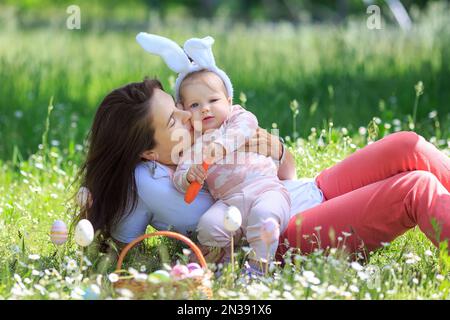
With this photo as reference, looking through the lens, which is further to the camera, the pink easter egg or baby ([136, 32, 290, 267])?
baby ([136, 32, 290, 267])

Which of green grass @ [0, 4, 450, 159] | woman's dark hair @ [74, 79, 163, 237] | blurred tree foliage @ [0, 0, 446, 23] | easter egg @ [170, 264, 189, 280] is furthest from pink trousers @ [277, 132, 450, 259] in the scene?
blurred tree foliage @ [0, 0, 446, 23]

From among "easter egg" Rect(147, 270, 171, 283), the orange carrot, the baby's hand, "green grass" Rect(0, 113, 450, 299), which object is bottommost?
"green grass" Rect(0, 113, 450, 299)

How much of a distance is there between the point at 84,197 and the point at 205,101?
22.5 inches

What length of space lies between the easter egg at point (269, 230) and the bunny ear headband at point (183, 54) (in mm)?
710

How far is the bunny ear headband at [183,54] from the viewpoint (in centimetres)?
345

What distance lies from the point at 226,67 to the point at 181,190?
159 inches

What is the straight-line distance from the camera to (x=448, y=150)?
464 cm

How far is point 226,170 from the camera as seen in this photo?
10.9 feet

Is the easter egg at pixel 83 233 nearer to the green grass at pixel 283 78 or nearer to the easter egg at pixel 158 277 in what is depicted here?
the easter egg at pixel 158 277

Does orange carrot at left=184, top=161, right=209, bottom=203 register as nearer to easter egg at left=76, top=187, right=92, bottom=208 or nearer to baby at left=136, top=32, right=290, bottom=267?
baby at left=136, top=32, right=290, bottom=267

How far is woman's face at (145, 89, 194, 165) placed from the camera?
132 inches

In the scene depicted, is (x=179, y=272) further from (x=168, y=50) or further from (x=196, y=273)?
(x=168, y=50)

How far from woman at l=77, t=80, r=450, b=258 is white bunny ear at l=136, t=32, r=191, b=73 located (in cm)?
10
